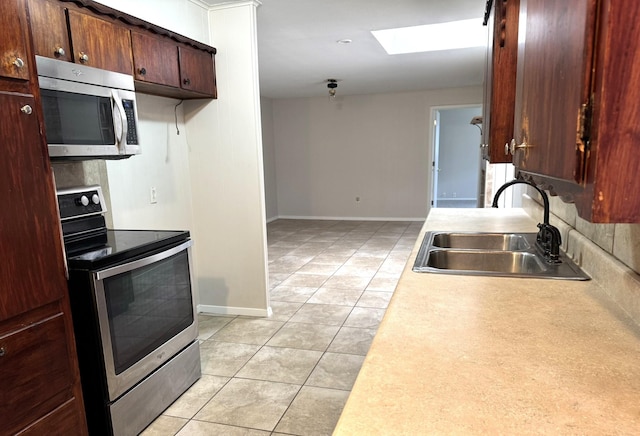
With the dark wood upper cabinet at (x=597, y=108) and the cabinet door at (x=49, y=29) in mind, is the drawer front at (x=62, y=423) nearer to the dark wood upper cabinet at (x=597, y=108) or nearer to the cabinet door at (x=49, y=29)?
the cabinet door at (x=49, y=29)

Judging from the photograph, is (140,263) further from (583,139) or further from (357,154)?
(357,154)

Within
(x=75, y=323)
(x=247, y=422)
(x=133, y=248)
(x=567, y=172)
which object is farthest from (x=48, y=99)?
(x=567, y=172)

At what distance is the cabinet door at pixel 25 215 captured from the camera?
126 centimetres

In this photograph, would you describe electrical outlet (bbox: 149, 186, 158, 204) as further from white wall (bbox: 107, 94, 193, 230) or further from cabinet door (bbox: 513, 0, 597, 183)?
cabinet door (bbox: 513, 0, 597, 183)

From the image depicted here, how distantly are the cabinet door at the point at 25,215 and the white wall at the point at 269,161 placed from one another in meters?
6.11

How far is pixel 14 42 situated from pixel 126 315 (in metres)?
1.12

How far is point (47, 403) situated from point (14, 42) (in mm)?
1236

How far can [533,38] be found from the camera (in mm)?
945

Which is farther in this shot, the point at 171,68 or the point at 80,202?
the point at 171,68

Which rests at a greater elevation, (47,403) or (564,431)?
(564,431)

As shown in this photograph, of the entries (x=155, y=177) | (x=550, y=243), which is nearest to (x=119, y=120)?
(x=155, y=177)

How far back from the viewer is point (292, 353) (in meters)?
2.64

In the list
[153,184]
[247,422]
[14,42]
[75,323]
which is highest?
[14,42]

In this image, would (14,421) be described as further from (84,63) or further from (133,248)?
(84,63)
